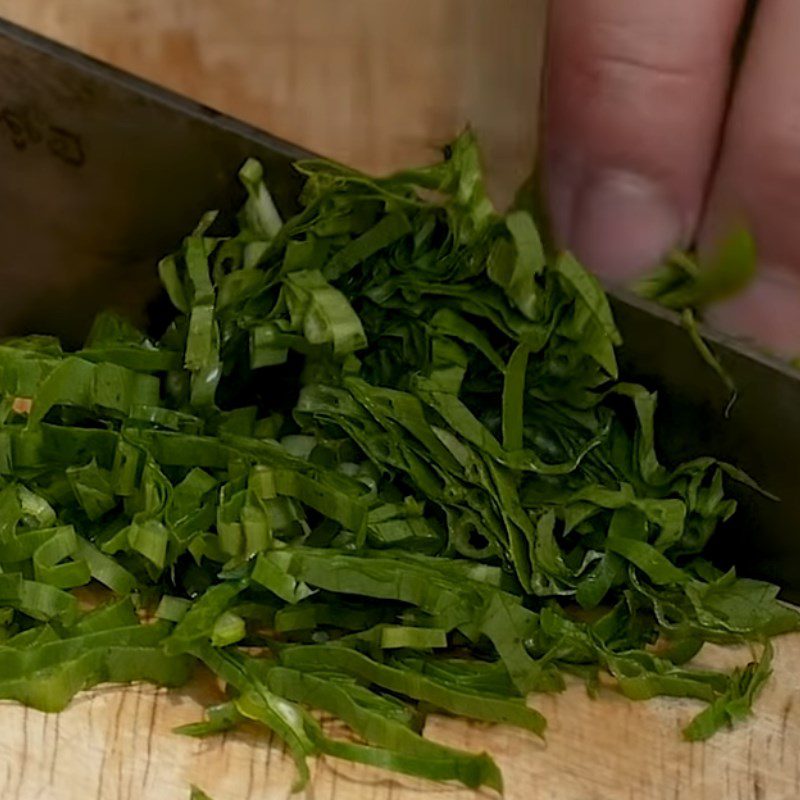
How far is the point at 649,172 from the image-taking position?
106 cm

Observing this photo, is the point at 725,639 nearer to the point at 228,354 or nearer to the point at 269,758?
the point at 269,758

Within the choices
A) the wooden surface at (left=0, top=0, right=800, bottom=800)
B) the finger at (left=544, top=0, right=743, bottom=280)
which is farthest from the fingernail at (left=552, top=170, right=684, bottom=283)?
the wooden surface at (left=0, top=0, right=800, bottom=800)

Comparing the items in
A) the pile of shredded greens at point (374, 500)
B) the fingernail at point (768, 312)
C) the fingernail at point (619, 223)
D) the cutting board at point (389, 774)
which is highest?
the fingernail at point (619, 223)

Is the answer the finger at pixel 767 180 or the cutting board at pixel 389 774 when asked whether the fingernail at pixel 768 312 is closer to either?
the finger at pixel 767 180

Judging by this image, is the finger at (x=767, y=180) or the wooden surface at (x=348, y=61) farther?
the wooden surface at (x=348, y=61)

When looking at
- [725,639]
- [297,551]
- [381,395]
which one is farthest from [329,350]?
[725,639]

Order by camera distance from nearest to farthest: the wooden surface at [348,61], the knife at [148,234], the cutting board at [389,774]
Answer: the cutting board at [389,774] < the knife at [148,234] < the wooden surface at [348,61]

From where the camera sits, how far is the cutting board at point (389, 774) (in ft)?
2.94

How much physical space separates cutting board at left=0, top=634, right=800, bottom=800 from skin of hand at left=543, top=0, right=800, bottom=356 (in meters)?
0.33

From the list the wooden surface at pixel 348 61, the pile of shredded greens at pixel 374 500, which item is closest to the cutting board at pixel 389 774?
the pile of shredded greens at pixel 374 500

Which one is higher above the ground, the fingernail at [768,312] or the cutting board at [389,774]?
the fingernail at [768,312]

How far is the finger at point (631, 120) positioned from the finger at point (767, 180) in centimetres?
3

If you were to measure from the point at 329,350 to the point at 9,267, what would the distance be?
395mm

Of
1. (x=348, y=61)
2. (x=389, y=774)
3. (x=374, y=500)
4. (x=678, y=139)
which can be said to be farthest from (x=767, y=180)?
(x=348, y=61)
